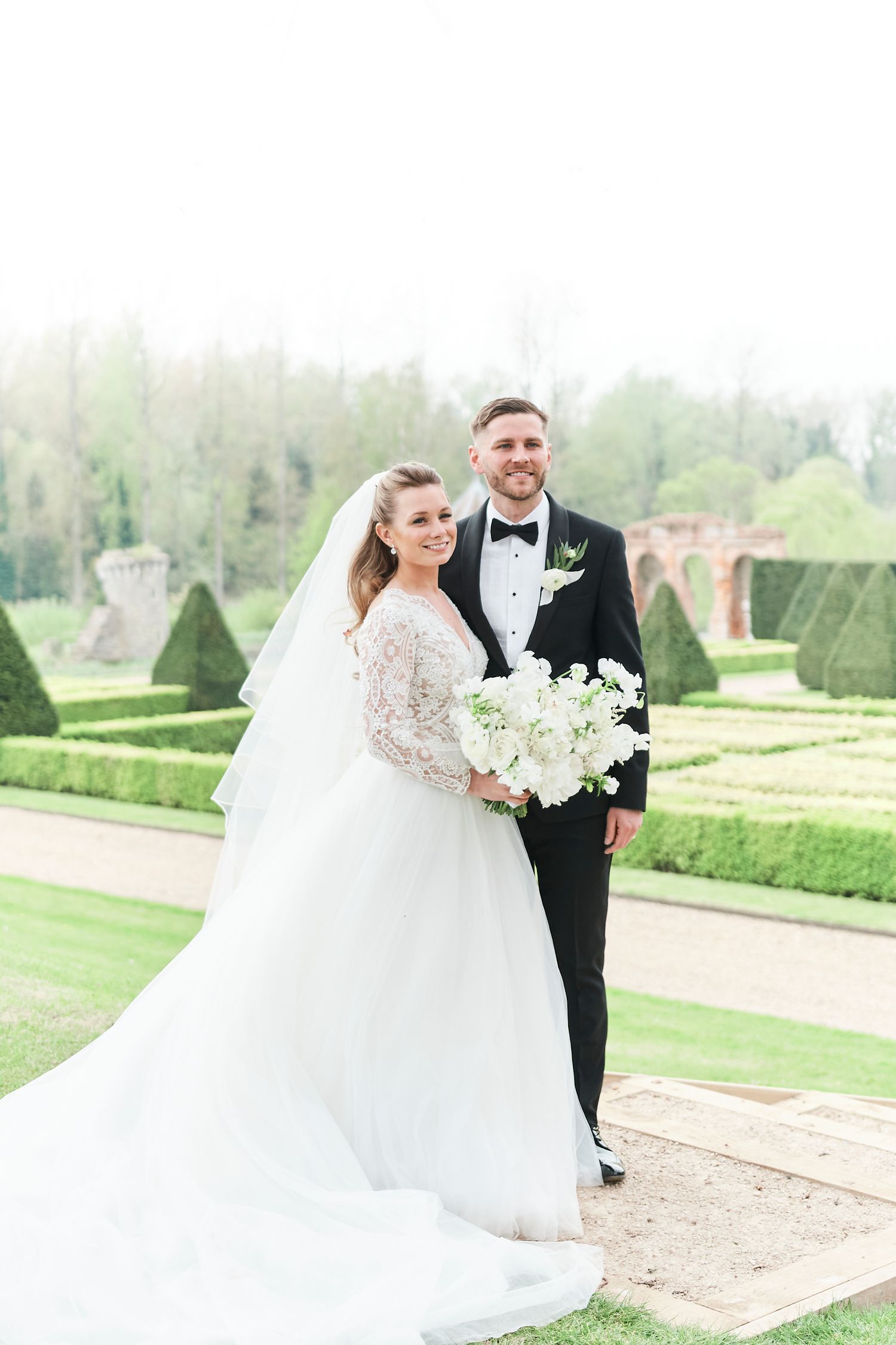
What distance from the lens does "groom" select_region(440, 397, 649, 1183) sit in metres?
3.36

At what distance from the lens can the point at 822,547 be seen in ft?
28.3

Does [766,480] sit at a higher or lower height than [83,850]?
higher

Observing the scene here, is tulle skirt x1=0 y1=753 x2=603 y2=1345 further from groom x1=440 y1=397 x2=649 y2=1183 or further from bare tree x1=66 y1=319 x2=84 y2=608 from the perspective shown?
bare tree x1=66 y1=319 x2=84 y2=608

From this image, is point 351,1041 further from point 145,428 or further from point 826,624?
point 145,428

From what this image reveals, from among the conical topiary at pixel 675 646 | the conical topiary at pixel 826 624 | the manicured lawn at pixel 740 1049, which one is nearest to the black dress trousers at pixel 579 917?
the manicured lawn at pixel 740 1049

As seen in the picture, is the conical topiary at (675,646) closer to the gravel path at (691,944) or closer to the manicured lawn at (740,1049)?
the gravel path at (691,944)

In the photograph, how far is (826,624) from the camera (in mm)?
8633

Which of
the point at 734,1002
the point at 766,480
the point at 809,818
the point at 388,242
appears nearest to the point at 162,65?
the point at 388,242

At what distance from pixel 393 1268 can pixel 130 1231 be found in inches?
22.3

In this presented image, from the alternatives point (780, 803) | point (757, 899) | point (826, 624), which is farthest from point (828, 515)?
point (757, 899)

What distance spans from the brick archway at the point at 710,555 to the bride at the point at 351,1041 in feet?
18.7

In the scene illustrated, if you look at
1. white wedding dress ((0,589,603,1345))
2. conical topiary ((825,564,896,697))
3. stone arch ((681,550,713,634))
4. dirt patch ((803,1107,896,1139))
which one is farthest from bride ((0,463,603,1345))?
stone arch ((681,550,713,634))

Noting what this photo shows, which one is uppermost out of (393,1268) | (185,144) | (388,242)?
(185,144)

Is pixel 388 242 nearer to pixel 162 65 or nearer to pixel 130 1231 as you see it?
pixel 162 65
